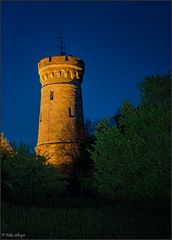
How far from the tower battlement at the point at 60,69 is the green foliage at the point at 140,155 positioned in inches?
671

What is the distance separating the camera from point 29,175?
18812 mm

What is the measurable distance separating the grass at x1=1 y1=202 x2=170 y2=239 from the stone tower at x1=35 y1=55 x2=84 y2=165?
58.8 feet

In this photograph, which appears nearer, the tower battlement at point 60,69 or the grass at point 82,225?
the grass at point 82,225

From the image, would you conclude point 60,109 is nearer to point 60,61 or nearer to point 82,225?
point 60,61

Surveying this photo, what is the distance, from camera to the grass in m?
10.8

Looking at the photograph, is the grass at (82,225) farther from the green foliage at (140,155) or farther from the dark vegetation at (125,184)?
the green foliage at (140,155)

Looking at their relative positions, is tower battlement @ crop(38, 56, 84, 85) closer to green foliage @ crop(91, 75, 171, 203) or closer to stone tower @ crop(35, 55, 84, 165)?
stone tower @ crop(35, 55, 84, 165)

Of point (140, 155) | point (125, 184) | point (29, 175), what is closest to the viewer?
point (140, 155)

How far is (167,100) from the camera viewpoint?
56.0 feet

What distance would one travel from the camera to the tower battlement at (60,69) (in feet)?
111

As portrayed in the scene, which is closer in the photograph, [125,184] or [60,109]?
[125,184]

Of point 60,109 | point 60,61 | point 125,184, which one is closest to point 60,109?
point 60,109

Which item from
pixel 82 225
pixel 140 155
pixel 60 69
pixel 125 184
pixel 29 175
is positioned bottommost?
pixel 82 225

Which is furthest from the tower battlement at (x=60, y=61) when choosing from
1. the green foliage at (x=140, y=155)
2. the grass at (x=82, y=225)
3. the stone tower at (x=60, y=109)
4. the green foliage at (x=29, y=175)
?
the grass at (x=82, y=225)
